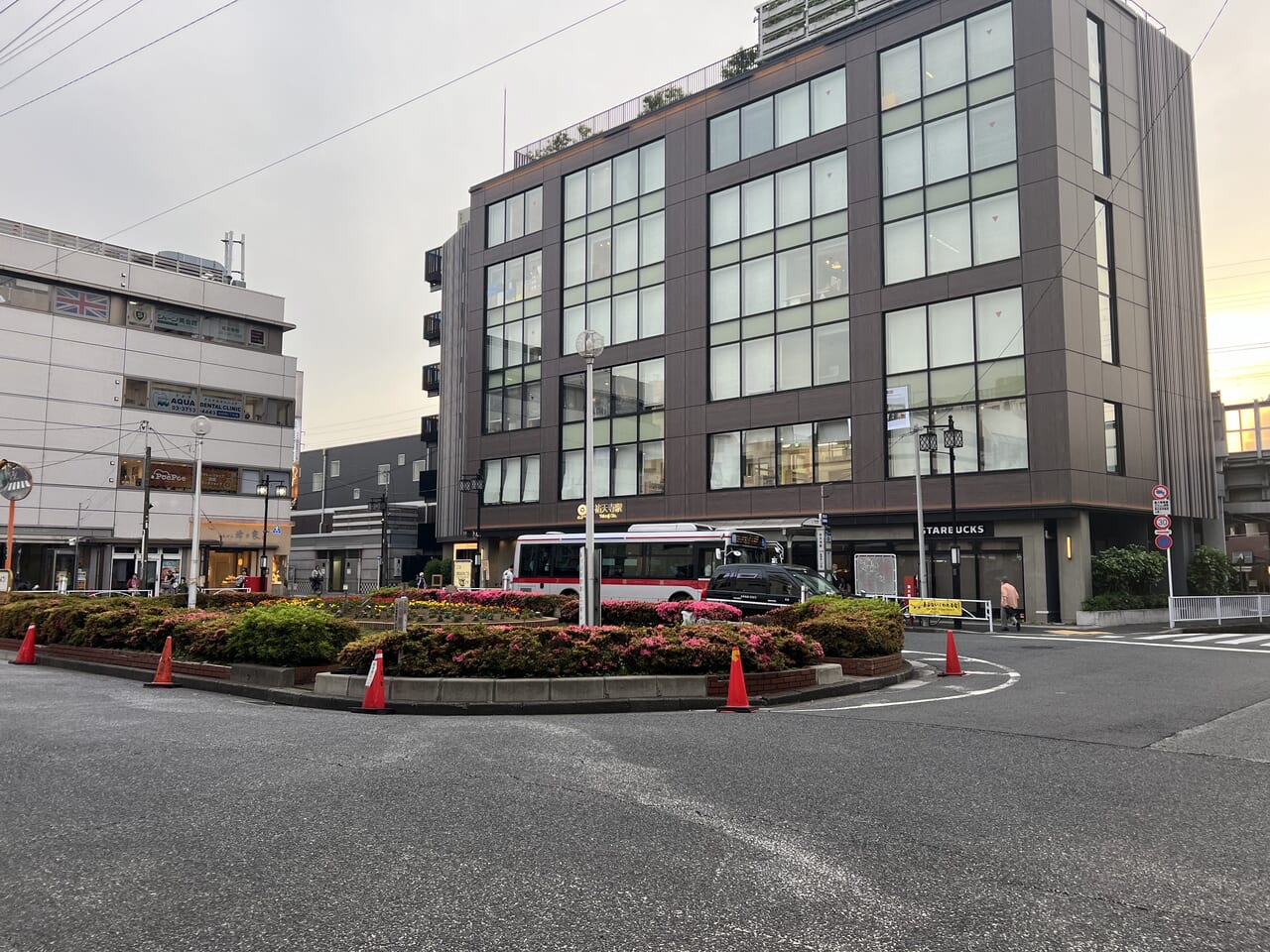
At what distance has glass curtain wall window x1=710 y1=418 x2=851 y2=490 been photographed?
39.0m

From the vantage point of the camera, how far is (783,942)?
13.7 feet

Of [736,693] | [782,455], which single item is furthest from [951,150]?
[736,693]

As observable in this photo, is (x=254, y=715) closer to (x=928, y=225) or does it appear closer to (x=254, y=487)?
(x=928, y=225)

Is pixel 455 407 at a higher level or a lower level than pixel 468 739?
higher

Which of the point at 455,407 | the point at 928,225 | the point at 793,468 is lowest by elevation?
the point at 793,468

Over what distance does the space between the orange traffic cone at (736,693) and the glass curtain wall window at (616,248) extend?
35014 mm

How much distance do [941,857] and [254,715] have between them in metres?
8.61

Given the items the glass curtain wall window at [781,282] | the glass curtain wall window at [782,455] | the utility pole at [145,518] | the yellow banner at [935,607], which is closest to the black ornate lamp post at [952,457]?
the yellow banner at [935,607]

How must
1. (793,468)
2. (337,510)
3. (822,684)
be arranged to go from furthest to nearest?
(337,510)
(793,468)
(822,684)

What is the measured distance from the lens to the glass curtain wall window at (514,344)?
52.4 m

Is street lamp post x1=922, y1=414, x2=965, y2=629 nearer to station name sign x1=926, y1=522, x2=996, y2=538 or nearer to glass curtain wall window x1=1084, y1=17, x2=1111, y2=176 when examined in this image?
station name sign x1=926, y1=522, x2=996, y2=538

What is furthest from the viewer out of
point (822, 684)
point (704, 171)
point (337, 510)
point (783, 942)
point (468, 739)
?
point (337, 510)

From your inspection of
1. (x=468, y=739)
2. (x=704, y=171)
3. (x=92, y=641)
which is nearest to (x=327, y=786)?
(x=468, y=739)

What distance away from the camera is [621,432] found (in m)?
47.6
